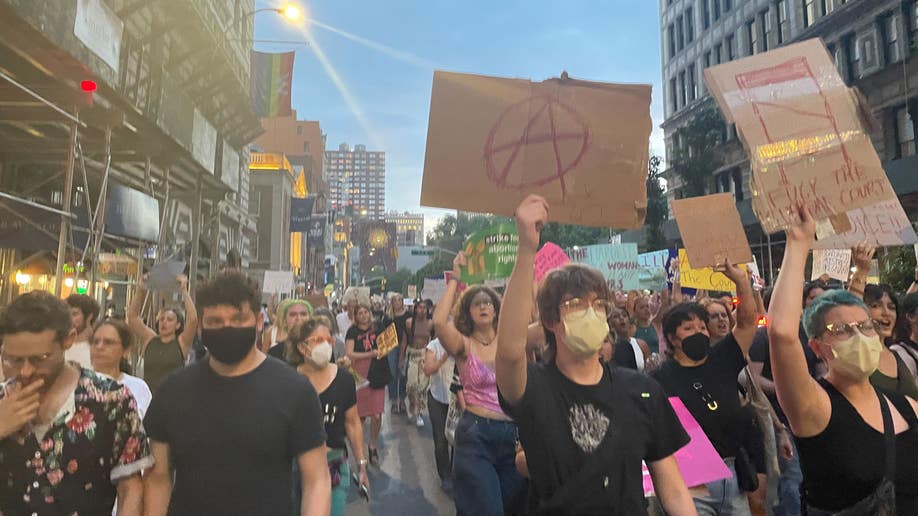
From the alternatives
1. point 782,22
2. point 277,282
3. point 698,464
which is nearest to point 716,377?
point 698,464

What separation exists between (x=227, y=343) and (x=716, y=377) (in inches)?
119

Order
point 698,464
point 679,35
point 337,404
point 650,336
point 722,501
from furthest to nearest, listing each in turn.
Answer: point 679,35, point 650,336, point 337,404, point 722,501, point 698,464

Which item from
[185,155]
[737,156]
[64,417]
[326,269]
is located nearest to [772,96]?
[64,417]

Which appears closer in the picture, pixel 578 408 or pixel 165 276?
pixel 578 408

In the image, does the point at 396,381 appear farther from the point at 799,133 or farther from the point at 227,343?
the point at 799,133

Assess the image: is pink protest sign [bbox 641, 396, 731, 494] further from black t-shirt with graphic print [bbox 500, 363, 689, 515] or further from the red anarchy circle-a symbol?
the red anarchy circle-a symbol

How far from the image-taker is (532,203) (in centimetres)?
240

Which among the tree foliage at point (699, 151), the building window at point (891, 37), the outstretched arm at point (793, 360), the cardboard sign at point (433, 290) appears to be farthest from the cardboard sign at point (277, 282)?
the tree foliage at point (699, 151)

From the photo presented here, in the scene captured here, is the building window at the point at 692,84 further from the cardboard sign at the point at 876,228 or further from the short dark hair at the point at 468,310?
the short dark hair at the point at 468,310

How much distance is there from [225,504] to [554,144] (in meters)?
2.08

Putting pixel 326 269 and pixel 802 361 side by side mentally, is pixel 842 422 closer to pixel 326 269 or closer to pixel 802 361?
pixel 802 361

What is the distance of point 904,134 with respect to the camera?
2359 centimetres

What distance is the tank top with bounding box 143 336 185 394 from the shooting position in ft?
18.2

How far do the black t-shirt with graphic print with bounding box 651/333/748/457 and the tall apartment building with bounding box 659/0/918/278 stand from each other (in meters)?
9.76
